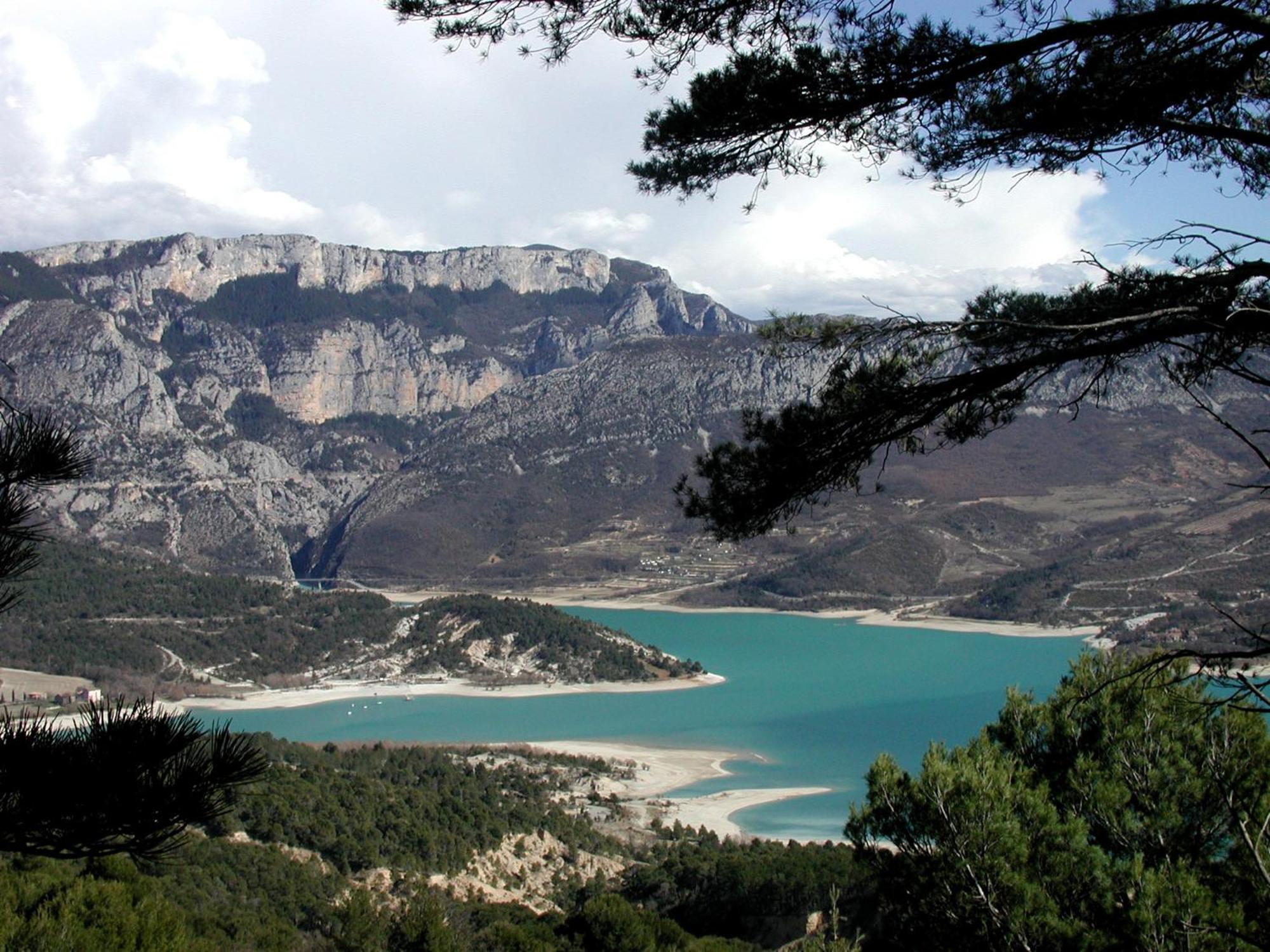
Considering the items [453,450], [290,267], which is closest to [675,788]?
[453,450]

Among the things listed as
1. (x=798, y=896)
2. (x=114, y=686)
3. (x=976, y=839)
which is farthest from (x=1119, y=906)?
(x=114, y=686)

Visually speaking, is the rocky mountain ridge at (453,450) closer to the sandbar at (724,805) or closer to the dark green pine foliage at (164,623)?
the dark green pine foliage at (164,623)

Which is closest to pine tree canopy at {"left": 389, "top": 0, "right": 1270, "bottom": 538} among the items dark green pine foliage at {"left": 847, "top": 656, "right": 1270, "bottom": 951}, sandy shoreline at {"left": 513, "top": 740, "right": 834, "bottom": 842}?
dark green pine foliage at {"left": 847, "top": 656, "right": 1270, "bottom": 951}

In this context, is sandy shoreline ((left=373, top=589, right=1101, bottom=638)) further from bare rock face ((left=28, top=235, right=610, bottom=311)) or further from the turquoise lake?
bare rock face ((left=28, top=235, right=610, bottom=311))

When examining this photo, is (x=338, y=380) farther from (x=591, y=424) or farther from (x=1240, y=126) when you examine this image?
(x=1240, y=126)

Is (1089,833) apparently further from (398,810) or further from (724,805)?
(724,805)
